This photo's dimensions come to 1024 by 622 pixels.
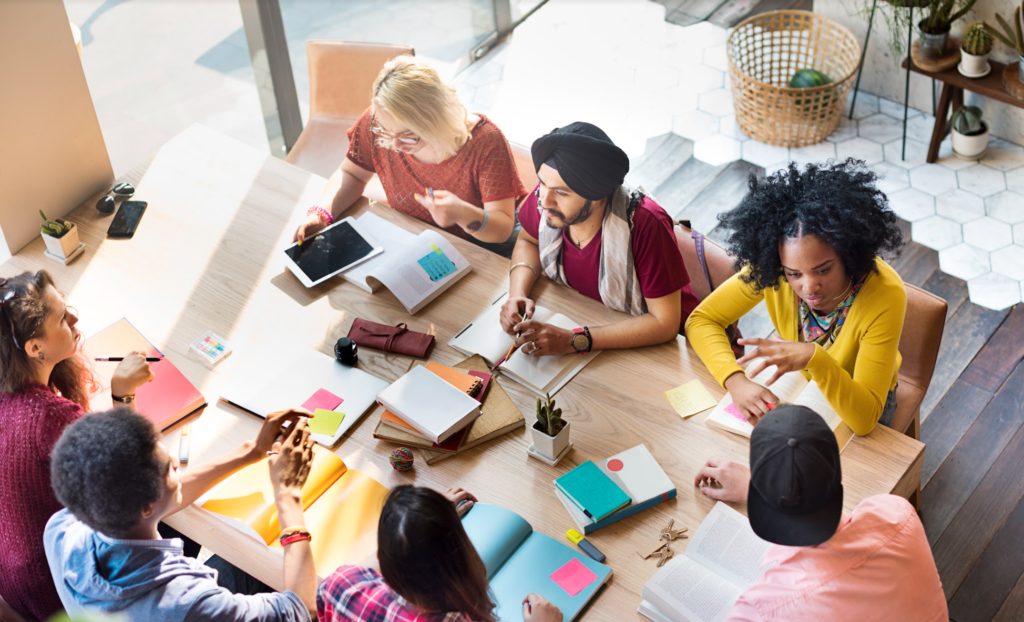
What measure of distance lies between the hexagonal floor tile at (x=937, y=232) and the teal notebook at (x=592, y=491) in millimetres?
2491

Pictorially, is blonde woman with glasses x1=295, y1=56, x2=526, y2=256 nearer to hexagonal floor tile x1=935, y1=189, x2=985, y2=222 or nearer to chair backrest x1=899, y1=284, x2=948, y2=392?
chair backrest x1=899, y1=284, x2=948, y2=392

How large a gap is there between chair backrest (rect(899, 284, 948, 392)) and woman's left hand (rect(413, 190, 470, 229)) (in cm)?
135

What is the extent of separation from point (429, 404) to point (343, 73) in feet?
6.12

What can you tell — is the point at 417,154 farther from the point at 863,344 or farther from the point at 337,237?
the point at 863,344

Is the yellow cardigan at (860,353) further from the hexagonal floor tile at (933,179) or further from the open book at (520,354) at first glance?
the hexagonal floor tile at (933,179)

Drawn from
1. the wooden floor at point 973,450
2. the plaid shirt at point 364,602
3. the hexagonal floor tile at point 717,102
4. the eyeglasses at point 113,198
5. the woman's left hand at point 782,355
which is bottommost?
the wooden floor at point 973,450

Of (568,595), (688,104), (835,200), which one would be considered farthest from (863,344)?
(688,104)

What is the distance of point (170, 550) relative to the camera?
6.03 ft

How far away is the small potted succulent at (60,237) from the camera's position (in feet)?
9.13

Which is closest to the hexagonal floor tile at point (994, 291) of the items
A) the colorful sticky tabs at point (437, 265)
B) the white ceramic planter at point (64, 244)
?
the colorful sticky tabs at point (437, 265)

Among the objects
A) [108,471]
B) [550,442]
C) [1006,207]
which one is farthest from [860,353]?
[1006,207]

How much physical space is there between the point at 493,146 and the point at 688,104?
2218 millimetres

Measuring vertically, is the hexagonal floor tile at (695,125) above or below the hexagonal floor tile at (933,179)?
above

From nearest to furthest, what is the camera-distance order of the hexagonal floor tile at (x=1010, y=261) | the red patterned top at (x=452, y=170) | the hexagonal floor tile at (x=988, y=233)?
the red patterned top at (x=452, y=170) < the hexagonal floor tile at (x=1010, y=261) < the hexagonal floor tile at (x=988, y=233)
